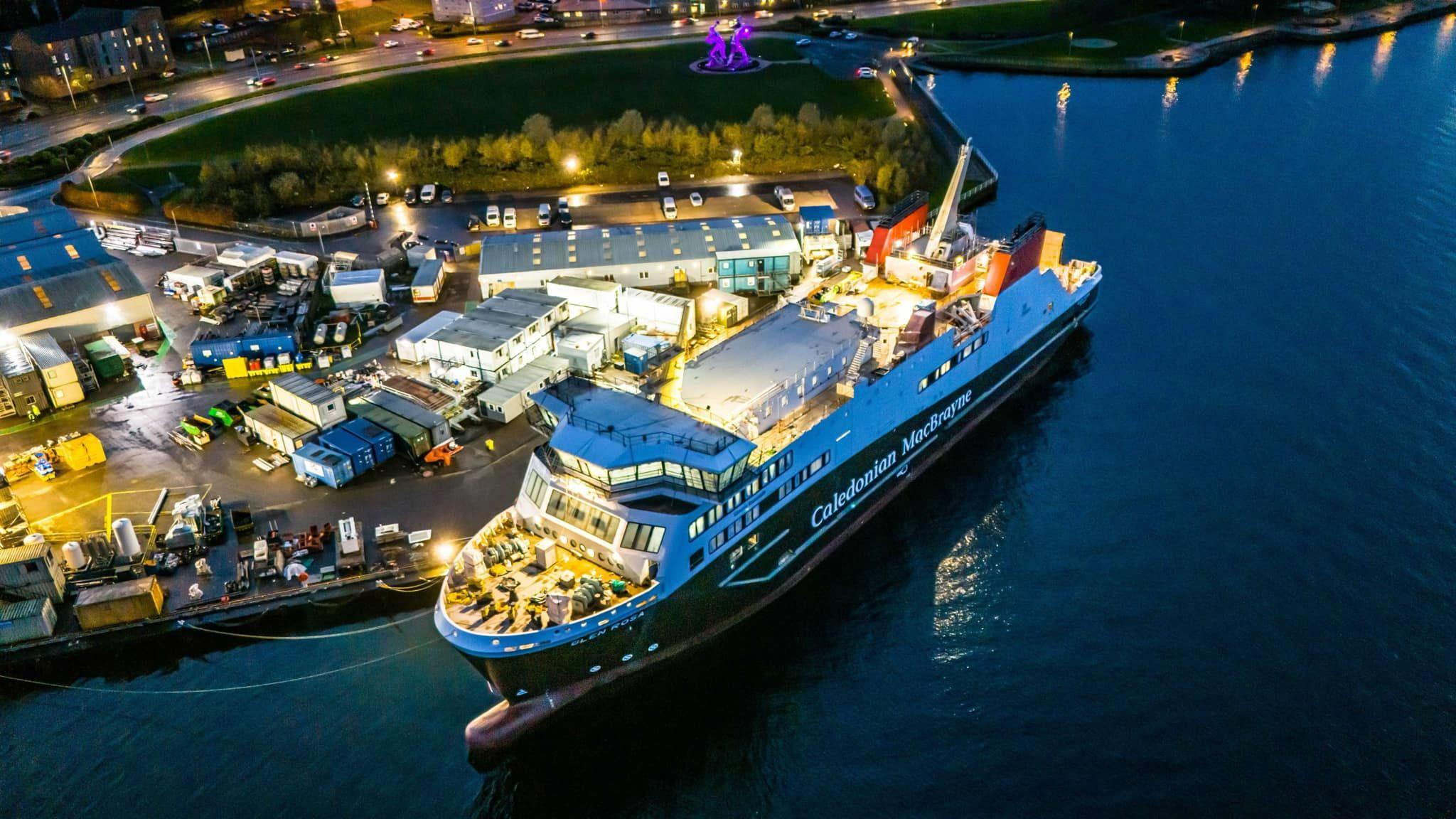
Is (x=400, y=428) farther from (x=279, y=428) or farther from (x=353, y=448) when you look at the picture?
(x=279, y=428)

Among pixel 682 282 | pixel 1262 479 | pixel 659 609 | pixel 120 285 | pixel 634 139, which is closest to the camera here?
pixel 659 609

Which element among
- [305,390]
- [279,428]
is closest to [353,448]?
[279,428]

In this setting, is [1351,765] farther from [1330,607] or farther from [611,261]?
[611,261]

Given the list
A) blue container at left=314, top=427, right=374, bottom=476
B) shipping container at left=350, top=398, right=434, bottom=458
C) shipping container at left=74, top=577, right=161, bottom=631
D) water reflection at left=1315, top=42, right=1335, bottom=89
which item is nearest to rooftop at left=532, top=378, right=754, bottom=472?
shipping container at left=350, top=398, right=434, bottom=458

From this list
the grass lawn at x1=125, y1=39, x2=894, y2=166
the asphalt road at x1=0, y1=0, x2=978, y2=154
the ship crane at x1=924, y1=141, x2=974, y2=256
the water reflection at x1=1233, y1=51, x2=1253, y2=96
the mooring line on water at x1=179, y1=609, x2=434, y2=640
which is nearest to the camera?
the mooring line on water at x1=179, y1=609, x2=434, y2=640

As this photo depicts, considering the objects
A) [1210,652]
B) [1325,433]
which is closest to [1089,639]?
[1210,652]

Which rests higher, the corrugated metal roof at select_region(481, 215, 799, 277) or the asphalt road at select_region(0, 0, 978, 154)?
the asphalt road at select_region(0, 0, 978, 154)

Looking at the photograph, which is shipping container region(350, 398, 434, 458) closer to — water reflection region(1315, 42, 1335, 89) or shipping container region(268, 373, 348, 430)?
shipping container region(268, 373, 348, 430)
